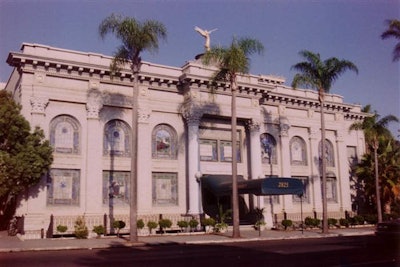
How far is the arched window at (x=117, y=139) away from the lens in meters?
31.2

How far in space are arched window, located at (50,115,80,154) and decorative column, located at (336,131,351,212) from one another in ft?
85.9

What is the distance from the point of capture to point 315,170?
41312mm

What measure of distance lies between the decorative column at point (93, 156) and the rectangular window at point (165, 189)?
4.34m

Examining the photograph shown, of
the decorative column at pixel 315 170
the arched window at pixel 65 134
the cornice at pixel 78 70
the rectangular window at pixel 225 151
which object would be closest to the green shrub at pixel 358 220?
the decorative column at pixel 315 170

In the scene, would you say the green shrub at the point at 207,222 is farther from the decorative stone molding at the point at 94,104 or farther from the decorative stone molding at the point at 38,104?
the decorative stone molding at the point at 38,104

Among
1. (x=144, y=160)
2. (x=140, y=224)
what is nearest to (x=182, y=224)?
(x=140, y=224)

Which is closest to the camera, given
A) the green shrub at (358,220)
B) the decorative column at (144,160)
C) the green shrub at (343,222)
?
the decorative column at (144,160)

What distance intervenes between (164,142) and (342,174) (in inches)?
780

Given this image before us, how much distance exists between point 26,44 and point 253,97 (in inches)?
723

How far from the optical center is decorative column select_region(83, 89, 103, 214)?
1151 inches

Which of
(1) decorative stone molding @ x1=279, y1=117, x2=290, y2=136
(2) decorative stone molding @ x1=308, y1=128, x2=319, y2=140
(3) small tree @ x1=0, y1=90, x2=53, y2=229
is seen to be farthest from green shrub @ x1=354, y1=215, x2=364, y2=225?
(3) small tree @ x1=0, y1=90, x2=53, y2=229

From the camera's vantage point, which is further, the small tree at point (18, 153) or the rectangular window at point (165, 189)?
the rectangular window at point (165, 189)

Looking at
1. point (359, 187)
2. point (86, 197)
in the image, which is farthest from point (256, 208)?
point (359, 187)

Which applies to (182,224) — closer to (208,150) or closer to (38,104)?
(208,150)
